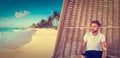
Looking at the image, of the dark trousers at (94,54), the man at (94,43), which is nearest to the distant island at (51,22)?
the man at (94,43)

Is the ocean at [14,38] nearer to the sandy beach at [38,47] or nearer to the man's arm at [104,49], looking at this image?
the sandy beach at [38,47]

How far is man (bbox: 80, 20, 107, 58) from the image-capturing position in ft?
12.0

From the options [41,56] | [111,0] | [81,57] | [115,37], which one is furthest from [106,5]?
[41,56]

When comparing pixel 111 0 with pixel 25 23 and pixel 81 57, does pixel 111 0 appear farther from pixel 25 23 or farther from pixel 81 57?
pixel 25 23

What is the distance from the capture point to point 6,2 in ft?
13.3

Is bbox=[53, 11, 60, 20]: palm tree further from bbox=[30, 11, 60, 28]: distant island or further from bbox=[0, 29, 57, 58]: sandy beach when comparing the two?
bbox=[0, 29, 57, 58]: sandy beach

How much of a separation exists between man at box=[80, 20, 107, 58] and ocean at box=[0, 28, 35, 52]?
79 cm

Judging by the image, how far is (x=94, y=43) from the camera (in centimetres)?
371

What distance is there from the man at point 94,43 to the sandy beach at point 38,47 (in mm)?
443

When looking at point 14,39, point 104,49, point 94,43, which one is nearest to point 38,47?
→ point 14,39

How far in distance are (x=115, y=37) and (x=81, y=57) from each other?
1.75ft

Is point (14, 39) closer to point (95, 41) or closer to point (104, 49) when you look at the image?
point (95, 41)

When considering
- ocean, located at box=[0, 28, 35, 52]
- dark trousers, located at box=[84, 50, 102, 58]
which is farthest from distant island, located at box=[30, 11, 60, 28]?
dark trousers, located at box=[84, 50, 102, 58]

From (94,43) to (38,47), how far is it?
788mm
